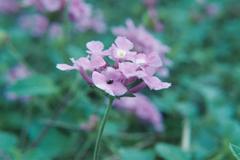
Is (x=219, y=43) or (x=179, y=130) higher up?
(x=219, y=43)

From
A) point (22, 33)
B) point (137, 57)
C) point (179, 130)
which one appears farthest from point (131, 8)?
point (137, 57)

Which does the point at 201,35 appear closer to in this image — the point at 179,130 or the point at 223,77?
the point at 223,77

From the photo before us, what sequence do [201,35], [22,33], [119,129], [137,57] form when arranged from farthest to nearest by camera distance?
1. [201,35]
2. [22,33]
3. [119,129]
4. [137,57]

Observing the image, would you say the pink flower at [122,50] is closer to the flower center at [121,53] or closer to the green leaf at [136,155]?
the flower center at [121,53]

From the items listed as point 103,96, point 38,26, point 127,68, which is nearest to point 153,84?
point 127,68

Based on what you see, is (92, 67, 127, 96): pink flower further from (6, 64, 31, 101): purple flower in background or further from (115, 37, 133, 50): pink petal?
(6, 64, 31, 101): purple flower in background

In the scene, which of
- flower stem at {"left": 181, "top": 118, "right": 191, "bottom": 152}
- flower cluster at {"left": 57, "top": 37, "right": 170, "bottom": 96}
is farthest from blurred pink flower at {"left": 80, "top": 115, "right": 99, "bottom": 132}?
flower cluster at {"left": 57, "top": 37, "right": 170, "bottom": 96}

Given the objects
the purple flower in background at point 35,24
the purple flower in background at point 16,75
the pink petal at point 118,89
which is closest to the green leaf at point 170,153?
the pink petal at point 118,89

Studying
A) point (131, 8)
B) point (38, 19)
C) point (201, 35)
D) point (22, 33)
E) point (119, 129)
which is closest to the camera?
point (119, 129)
